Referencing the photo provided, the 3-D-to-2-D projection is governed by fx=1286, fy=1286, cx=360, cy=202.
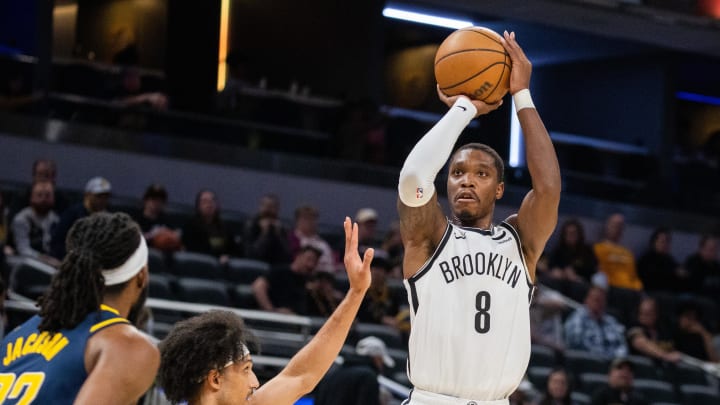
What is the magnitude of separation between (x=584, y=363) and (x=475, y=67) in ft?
22.2

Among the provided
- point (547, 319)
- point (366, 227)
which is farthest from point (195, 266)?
point (547, 319)

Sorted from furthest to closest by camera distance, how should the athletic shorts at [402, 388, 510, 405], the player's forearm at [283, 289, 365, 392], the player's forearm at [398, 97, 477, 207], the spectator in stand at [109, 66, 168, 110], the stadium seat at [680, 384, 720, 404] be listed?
the spectator in stand at [109, 66, 168, 110]
the stadium seat at [680, 384, 720, 404]
the athletic shorts at [402, 388, 510, 405]
the player's forearm at [398, 97, 477, 207]
the player's forearm at [283, 289, 365, 392]

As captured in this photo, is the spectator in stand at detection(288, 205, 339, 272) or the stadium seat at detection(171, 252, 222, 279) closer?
the stadium seat at detection(171, 252, 222, 279)

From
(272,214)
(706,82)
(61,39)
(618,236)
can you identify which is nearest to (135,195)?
(272,214)

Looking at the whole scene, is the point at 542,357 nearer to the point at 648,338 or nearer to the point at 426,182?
the point at 648,338

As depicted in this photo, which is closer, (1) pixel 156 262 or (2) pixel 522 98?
(2) pixel 522 98

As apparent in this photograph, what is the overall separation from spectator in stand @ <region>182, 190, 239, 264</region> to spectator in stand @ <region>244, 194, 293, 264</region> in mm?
194

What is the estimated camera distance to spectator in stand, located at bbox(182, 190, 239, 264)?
10391 mm

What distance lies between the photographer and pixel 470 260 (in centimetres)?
445

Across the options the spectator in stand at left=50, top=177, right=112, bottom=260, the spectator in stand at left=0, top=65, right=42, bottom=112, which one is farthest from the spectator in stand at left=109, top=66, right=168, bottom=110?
the spectator in stand at left=50, top=177, right=112, bottom=260

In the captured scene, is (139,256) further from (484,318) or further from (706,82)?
(706,82)

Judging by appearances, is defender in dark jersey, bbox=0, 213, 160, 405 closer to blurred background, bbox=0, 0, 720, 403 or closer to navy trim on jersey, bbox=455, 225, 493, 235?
navy trim on jersey, bbox=455, 225, 493, 235

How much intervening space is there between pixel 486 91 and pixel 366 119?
8943 millimetres

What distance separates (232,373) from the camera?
3.68m
